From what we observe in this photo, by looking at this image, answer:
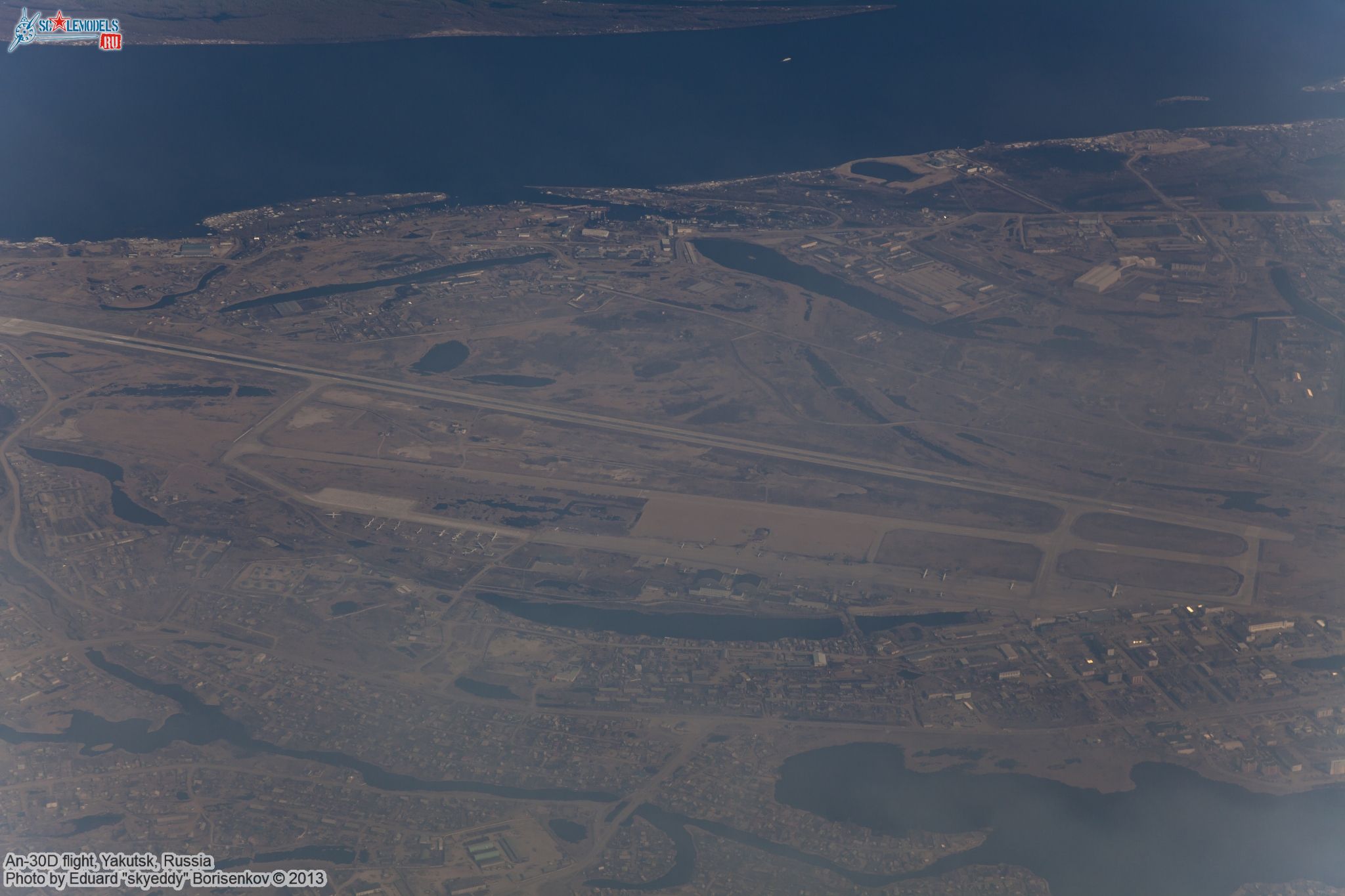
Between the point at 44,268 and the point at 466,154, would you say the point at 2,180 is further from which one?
the point at 466,154

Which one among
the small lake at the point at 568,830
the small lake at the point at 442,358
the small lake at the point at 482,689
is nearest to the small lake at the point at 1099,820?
the small lake at the point at 568,830

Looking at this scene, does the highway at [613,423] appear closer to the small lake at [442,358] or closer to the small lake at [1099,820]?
the small lake at [442,358]

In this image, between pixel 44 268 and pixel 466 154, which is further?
pixel 466 154

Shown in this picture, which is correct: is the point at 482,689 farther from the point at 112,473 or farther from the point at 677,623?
the point at 112,473

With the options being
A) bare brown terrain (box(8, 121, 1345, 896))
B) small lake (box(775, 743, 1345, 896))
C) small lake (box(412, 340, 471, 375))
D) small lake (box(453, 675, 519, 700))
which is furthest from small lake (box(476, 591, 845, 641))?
small lake (box(412, 340, 471, 375))

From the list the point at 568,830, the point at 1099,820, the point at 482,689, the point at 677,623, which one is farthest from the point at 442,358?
the point at 1099,820

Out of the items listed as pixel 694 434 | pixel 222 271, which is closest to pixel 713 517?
pixel 694 434

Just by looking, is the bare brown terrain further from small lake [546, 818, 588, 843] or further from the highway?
the highway
